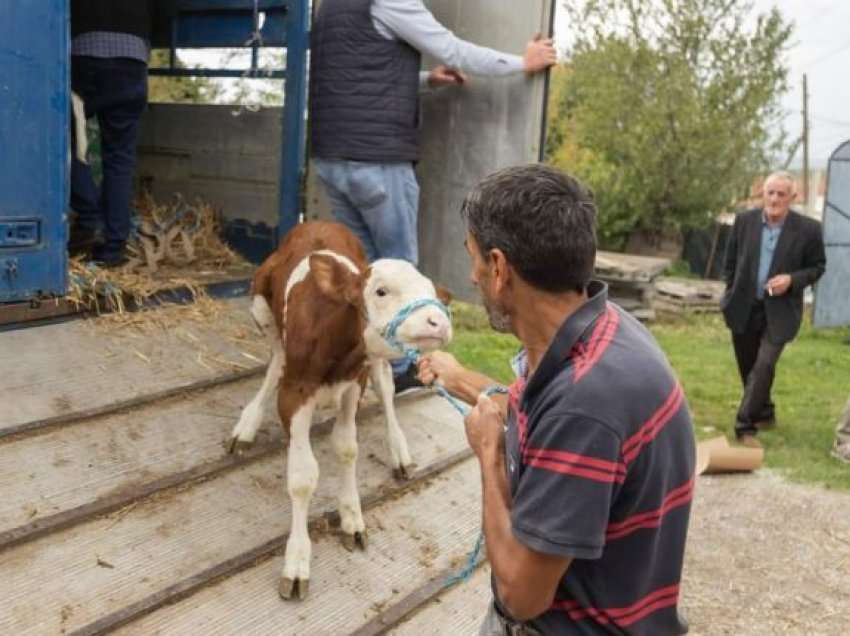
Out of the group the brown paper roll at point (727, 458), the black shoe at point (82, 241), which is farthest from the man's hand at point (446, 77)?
the brown paper roll at point (727, 458)

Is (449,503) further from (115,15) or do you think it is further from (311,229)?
(115,15)

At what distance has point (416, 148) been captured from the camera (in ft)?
16.3

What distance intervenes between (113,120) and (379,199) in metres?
1.70

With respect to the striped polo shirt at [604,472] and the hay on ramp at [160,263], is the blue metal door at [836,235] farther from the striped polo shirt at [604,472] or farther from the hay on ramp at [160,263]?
the striped polo shirt at [604,472]

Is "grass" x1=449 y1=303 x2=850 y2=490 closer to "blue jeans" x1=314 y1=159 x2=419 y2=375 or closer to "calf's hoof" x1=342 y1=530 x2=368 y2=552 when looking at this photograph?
"blue jeans" x1=314 y1=159 x2=419 y2=375

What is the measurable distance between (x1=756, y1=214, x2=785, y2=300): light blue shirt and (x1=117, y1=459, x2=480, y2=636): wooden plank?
3.43 m

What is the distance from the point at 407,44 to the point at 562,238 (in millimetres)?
3344

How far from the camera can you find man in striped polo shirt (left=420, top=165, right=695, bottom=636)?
168 cm

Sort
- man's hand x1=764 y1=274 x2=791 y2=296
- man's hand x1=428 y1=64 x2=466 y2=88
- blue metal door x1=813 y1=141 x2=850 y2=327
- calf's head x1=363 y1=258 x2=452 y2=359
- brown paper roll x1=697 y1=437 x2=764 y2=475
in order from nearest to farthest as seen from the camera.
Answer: calf's head x1=363 y1=258 x2=452 y2=359
man's hand x1=428 y1=64 x2=466 y2=88
brown paper roll x1=697 y1=437 x2=764 y2=475
man's hand x1=764 y1=274 x2=791 y2=296
blue metal door x1=813 y1=141 x2=850 y2=327

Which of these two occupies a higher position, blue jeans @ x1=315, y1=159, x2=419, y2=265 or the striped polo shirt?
blue jeans @ x1=315, y1=159, x2=419, y2=265

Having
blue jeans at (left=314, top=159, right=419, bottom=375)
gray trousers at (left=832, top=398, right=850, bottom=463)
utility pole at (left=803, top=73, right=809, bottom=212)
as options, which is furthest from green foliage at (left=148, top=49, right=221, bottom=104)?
utility pole at (left=803, top=73, right=809, bottom=212)

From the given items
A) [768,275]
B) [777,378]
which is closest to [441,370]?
[768,275]

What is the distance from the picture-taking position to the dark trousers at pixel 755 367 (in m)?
7.07

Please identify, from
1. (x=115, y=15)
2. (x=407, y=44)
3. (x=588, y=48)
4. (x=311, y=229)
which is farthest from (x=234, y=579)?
(x=588, y=48)
